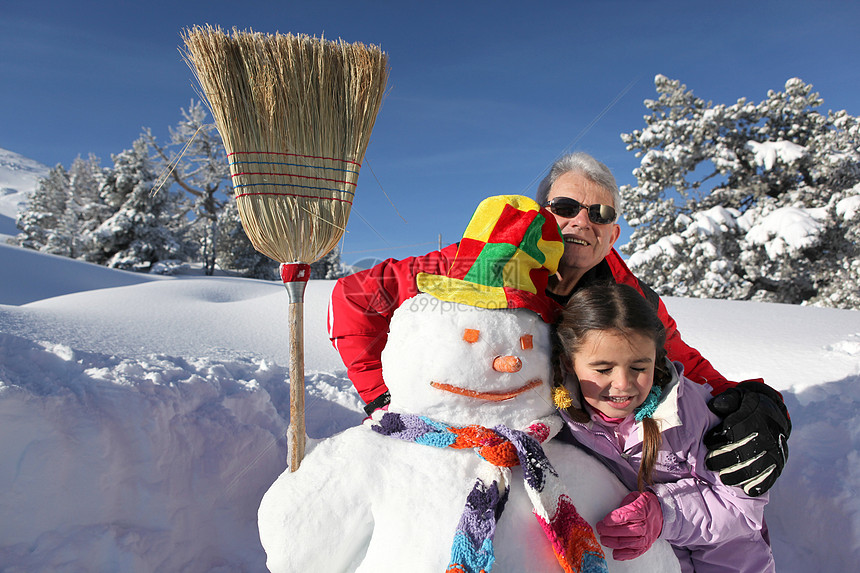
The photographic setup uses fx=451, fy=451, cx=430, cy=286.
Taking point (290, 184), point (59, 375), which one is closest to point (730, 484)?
point (290, 184)

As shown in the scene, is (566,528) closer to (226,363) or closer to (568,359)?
(568,359)

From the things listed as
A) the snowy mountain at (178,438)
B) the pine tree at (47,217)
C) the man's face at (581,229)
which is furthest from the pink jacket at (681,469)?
the pine tree at (47,217)

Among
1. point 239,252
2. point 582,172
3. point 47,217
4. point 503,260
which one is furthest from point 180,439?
point 47,217

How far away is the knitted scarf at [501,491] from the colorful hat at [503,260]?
0.36 m

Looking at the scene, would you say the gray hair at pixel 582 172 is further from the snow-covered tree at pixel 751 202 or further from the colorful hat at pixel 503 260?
the snow-covered tree at pixel 751 202

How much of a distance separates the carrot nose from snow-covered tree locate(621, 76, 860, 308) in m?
11.7

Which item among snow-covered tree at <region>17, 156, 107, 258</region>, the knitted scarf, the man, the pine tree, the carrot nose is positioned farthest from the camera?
the pine tree

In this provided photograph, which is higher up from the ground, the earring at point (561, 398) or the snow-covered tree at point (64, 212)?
the snow-covered tree at point (64, 212)

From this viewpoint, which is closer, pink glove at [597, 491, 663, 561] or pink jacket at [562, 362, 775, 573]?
pink glove at [597, 491, 663, 561]

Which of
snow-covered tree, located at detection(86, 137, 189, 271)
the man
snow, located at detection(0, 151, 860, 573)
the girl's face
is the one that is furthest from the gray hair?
snow-covered tree, located at detection(86, 137, 189, 271)

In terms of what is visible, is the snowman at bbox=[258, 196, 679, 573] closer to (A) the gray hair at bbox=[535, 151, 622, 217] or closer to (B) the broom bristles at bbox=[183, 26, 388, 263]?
(B) the broom bristles at bbox=[183, 26, 388, 263]

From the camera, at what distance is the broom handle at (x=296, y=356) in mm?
1464

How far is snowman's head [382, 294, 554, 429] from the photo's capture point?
1.22 metres

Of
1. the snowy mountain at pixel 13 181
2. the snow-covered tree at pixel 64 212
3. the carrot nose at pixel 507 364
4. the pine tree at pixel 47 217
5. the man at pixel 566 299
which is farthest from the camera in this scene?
the snowy mountain at pixel 13 181
